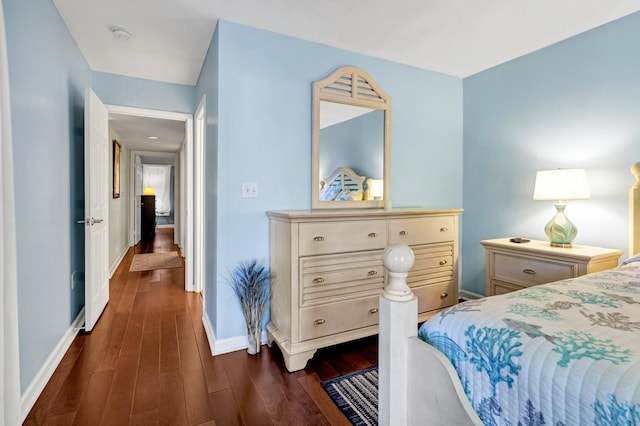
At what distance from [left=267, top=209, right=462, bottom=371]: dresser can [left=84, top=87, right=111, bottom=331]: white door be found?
1.46 meters

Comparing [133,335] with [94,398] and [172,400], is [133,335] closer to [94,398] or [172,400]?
[94,398]

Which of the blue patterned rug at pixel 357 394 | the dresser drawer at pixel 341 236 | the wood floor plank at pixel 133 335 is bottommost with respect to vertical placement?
the blue patterned rug at pixel 357 394

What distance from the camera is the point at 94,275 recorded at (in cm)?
271

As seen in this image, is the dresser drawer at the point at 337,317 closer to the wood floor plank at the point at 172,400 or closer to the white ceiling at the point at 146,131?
the wood floor plank at the point at 172,400

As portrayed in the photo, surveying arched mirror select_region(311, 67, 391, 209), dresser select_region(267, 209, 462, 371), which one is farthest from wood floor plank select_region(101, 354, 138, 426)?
arched mirror select_region(311, 67, 391, 209)

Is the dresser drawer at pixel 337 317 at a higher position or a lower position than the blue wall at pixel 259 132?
lower

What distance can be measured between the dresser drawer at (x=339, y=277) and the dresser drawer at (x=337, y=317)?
46 millimetres

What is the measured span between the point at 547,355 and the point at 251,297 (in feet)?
5.89

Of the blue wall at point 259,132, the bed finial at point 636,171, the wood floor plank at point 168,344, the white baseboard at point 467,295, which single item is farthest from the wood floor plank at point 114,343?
the bed finial at point 636,171

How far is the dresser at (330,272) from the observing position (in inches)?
81.0

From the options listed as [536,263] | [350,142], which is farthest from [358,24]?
[536,263]

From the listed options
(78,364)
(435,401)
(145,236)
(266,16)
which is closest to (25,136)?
(78,364)

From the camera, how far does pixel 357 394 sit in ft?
5.90

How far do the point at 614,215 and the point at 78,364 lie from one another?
3.73 m
